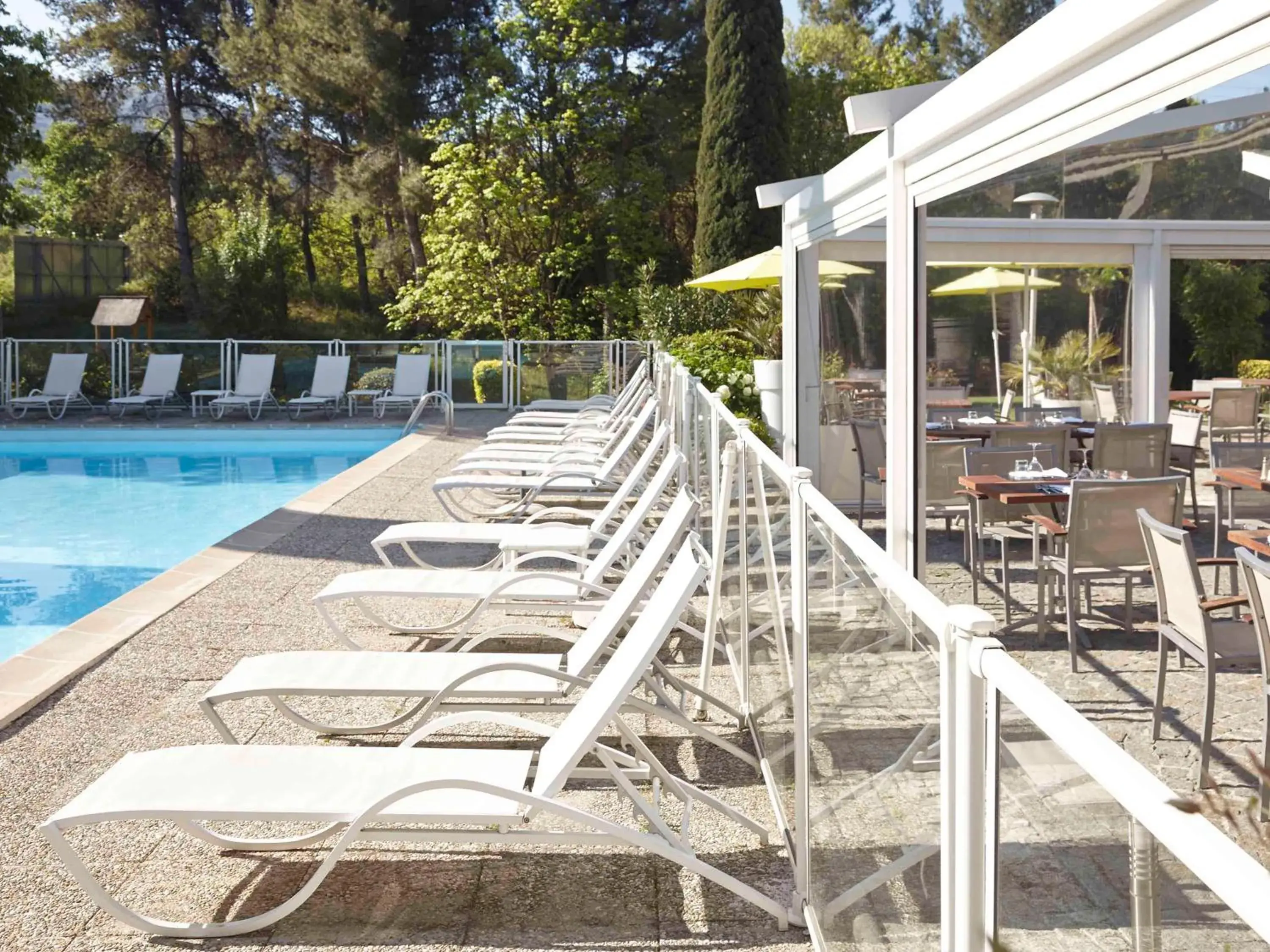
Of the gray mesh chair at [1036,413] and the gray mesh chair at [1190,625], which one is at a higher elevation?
the gray mesh chair at [1036,413]

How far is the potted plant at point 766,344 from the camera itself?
422 inches

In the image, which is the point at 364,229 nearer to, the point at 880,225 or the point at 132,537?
the point at 132,537

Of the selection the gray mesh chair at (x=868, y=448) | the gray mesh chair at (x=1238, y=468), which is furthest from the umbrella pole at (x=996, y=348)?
the gray mesh chair at (x=1238, y=468)

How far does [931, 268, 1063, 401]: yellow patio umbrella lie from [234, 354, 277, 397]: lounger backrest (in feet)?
41.0

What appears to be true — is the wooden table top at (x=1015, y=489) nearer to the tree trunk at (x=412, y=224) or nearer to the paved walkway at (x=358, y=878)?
the paved walkway at (x=358, y=878)

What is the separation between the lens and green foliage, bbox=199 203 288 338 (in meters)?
29.0

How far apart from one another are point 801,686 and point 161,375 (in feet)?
57.7

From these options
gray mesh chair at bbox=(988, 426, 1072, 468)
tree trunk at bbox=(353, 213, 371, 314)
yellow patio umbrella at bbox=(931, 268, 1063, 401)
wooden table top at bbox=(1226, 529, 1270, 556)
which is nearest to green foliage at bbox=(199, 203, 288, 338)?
tree trunk at bbox=(353, 213, 371, 314)

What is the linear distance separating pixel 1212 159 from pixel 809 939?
14.6ft

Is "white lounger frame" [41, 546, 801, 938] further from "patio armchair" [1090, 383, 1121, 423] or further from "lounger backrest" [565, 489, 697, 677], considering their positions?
"patio armchair" [1090, 383, 1121, 423]

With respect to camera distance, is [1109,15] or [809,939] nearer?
[809,939]

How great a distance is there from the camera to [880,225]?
7348 mm

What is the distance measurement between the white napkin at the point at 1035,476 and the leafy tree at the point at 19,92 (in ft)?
59.2

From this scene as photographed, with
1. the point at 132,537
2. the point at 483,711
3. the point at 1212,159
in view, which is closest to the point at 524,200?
the point at 132,537
